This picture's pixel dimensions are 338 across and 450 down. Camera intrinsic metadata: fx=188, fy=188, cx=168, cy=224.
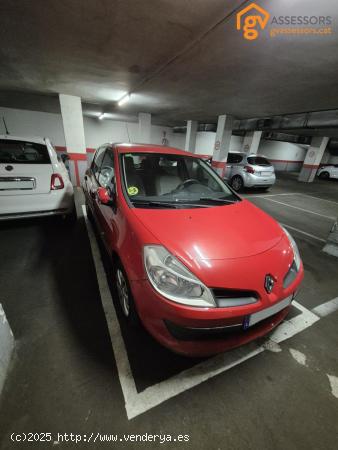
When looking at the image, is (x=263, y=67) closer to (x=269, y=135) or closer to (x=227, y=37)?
(x=227, y=37)

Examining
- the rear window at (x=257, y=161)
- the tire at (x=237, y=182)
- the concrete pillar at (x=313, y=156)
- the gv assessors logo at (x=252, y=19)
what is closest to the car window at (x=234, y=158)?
the rear window at (x=257, y=161)

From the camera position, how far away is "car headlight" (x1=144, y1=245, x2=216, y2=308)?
46.1 inches

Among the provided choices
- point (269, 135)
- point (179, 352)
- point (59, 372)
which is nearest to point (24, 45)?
point (59, 372)

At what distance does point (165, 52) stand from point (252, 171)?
17.8 feet

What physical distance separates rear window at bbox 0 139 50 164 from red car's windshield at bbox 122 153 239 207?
1.83 m

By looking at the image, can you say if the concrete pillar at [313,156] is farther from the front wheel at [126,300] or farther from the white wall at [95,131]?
the front wheel at [126,300]

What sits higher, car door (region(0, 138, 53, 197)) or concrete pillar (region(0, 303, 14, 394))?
car door (region(0, 138, 53, 197))

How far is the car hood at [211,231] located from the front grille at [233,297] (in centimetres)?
22

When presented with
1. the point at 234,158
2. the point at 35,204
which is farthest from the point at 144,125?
the point at 35,204

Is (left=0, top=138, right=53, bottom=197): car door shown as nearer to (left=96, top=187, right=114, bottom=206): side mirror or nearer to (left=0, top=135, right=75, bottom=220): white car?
(left=0, top=135, right=75, bottom=220): white car

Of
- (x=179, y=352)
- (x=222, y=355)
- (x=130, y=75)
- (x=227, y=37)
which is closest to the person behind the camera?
(x=179, y=352)

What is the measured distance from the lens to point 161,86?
16.8ft

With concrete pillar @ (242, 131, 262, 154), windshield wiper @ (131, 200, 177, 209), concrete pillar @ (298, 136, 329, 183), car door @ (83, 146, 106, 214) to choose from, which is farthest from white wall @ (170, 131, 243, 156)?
windshield wiper @ (131, 200, 177, 209)

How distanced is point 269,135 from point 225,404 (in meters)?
17.0
